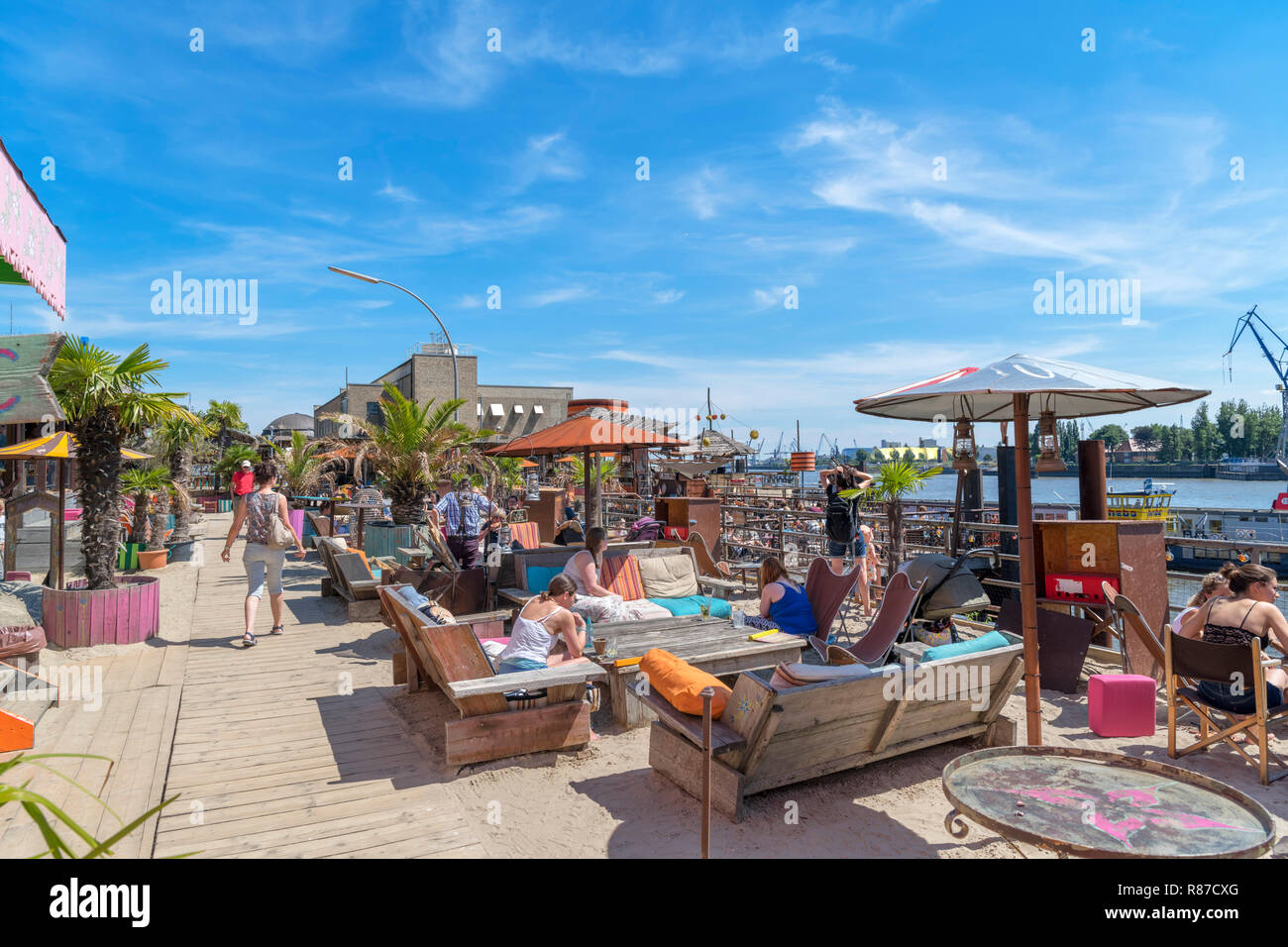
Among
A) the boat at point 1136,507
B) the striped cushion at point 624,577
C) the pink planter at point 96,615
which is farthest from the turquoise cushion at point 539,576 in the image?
the boat at point 1136,507

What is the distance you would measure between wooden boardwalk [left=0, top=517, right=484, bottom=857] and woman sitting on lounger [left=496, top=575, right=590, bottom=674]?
0.82 meters

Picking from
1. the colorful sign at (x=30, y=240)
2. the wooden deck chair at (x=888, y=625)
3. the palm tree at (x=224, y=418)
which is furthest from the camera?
the palm tree at (x=224, y=418)

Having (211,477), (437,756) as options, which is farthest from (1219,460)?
(437,756)

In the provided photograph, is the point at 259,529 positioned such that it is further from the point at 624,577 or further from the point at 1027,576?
the point at 1027,576

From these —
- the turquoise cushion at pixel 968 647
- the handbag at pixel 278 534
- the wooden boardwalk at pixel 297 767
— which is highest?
the handbag at pixel 278 534

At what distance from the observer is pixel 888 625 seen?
5.74 meters

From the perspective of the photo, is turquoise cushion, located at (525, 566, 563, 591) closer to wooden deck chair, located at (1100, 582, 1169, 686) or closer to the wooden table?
the wooden table

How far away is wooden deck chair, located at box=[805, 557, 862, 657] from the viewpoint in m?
6.28

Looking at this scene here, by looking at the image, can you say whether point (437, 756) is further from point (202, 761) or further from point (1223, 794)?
point (1223, 794)

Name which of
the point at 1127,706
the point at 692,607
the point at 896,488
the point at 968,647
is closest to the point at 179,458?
the point at 692,607

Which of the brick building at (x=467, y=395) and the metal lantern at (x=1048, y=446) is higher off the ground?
the brick building at (x=467, y=395)

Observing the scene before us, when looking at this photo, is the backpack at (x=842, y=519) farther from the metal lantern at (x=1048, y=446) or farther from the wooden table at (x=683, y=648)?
the metal lantern at (x=1048, y=446)

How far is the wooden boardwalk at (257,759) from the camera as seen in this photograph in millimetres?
3461
